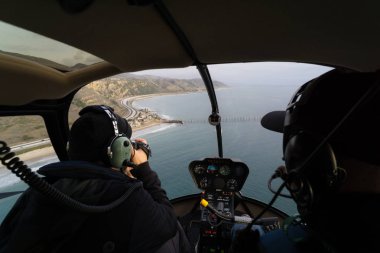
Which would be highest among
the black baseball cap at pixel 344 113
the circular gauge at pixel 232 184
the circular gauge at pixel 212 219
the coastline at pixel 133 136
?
the black baseball cap at pixel 344 113

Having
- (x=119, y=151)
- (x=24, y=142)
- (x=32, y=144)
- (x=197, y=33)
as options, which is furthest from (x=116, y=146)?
(x=32, y=144)

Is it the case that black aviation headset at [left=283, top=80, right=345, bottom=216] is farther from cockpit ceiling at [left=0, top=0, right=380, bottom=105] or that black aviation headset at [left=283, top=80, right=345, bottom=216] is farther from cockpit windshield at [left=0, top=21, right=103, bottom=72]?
cockpit windshield at [left=0, top=21, right=103, bottom=72]

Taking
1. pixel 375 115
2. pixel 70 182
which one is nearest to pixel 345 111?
pixel 375 115

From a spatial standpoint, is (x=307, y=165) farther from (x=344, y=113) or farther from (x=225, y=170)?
(x=225, y=170)

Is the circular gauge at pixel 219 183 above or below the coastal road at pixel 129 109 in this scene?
below

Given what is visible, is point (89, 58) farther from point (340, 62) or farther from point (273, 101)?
point (273, 101)

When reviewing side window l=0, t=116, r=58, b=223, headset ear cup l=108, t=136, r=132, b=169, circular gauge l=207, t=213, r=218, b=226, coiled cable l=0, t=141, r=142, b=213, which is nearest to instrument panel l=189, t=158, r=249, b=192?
circular gauge l=207, t=213, r=218, b=226

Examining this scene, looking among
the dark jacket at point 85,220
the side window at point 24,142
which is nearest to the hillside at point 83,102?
the side window at point 24,142

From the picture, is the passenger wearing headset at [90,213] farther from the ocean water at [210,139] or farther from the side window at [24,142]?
the ocean water at [210,139]
